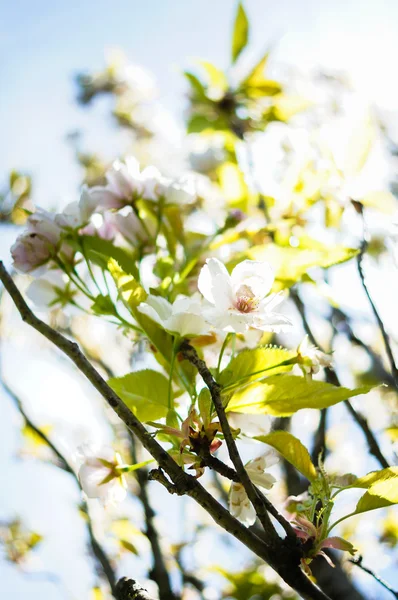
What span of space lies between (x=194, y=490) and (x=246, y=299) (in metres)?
0.21

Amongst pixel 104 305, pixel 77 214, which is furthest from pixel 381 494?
pixel 77 214

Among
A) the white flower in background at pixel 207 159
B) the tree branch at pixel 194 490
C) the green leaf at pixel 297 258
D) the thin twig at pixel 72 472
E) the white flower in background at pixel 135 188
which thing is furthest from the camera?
the white flower in background at pixel 207 159

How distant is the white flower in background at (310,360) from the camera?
1.81 feet

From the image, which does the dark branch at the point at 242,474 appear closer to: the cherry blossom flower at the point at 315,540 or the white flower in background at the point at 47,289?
the cherry blossom flower at the point at 315,540

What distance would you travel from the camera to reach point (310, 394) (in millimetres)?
547

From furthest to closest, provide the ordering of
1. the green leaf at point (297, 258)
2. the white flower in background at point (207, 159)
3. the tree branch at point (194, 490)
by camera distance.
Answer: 1. the white flower in background at point (207, 159)
2. the green leaf at point (297, 258)
3. the tree branch at point (194, 490)

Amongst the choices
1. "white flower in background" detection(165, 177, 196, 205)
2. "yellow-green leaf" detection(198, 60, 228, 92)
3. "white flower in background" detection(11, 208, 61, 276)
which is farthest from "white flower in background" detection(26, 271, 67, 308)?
"yellow-green leaf" detection(198, 60, 228, 92)

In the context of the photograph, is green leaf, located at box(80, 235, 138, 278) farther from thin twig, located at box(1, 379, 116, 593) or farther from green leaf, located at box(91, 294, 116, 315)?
thin twig, located at box(1, 379, 116, 593)

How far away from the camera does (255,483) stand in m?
0.57

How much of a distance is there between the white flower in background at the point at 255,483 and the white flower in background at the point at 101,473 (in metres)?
0.12

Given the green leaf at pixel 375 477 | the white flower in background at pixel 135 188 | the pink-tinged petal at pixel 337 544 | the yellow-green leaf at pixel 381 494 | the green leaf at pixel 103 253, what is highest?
the white flower in background at pixel 135 188

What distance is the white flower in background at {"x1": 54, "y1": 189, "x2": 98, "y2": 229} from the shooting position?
68cm

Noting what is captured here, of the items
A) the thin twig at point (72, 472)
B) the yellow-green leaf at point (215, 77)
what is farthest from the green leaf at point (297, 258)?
the yellow-green leaf at point (215, 77)

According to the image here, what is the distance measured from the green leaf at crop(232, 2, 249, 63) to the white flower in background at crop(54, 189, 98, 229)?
0.87 metres
